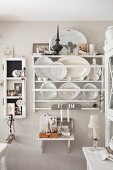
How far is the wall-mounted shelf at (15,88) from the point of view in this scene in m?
2.91

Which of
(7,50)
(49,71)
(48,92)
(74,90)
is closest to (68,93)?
(74,90)

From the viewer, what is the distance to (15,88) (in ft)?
9.66

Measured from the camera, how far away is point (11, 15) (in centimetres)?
279

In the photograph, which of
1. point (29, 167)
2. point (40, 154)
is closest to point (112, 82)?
point (40, 154)

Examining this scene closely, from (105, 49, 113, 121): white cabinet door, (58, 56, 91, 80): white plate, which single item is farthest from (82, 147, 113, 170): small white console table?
(58, 56, 91, 80): white plate

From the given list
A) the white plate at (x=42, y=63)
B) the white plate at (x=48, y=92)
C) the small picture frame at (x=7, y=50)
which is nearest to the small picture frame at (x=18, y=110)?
the white plate at (x=48, y=92)

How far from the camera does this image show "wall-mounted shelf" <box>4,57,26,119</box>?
9.53ft

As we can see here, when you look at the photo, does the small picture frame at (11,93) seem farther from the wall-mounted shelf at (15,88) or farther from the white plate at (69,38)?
the white plate at (69,38)

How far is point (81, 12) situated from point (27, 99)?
1.25 m

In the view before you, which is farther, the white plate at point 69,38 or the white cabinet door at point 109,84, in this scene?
the white plate at point 69,38

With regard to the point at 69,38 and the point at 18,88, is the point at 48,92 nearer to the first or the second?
the point at 18,88

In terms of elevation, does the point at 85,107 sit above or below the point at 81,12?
below

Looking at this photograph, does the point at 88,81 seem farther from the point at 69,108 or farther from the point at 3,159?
the point at 3,159

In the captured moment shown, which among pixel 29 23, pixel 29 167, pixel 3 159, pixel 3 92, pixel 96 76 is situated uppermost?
pixel 29 23
